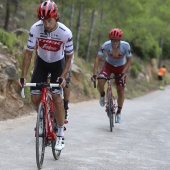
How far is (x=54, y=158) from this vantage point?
686cm

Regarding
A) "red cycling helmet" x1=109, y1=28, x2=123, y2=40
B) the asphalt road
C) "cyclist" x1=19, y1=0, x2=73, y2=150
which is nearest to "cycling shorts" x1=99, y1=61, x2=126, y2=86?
"red cycling helmet" x1=109, y1=28, x2=123, y2=40

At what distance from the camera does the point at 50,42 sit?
259 inches

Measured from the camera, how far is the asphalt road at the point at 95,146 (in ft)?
21.9

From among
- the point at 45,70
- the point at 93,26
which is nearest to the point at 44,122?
the point at 45,70

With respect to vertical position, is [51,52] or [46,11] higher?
[46,11]

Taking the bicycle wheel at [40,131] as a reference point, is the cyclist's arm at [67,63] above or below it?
above

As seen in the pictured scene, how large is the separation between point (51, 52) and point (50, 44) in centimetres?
14

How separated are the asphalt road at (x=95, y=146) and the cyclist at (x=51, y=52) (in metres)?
0.57

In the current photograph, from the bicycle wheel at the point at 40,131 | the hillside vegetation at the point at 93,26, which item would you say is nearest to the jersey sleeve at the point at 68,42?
the bicycle wheel at the point at 40,131

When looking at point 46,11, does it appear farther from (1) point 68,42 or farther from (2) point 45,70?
(2) point 45,70

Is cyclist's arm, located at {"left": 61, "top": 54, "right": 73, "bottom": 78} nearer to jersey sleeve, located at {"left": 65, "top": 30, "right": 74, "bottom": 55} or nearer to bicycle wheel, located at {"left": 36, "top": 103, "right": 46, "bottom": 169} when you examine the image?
A: jersey sleeve, located at {"left": 65, "top": 30, "right": 74, "bottom": 55}

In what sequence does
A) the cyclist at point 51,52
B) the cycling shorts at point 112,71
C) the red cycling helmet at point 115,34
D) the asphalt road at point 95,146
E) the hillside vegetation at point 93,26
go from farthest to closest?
the hillside vegetation at point 93,26 → the cycling shorts at point 112,71 → the red cycling helmet at point 115,34 → the asphalt road at point 95,146 → the cyclist at point 51,52

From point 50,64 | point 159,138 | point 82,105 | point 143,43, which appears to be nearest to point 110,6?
point 143,43

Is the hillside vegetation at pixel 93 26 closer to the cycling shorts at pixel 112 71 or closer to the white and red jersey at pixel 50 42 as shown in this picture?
the cycling shorts at pixel 112 71
